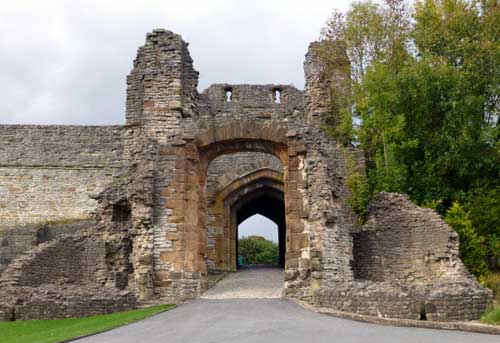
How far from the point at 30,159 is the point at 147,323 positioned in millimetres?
17516

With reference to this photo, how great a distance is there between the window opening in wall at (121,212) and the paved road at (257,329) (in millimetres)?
4402

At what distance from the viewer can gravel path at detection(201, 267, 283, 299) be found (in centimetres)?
1703

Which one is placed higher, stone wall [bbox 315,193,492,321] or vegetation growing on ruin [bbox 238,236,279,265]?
vegetation growing on ruin [bbox 238,236,279,265]

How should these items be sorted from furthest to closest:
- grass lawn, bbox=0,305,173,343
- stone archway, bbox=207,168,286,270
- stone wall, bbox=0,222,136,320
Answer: stone archway, bbox=207,168,286,270 → stone wall, bbox=0,222,136,320 → grass lawn, bbox=0,305,173,343

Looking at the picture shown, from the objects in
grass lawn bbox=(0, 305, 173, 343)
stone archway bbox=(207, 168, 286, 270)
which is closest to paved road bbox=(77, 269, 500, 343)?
grass lawn bbox=(0, 305, 173, 343)

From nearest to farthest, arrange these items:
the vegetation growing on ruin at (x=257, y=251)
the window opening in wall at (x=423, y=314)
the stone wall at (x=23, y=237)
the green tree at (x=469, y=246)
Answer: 1. the window opening in wall at (x=423, y=314)
2. the green tree at (x=469, y=246)
3. the stone wall at (x=23, y=237)
4. the vegetation growing on ruin at (x=257, y=251)

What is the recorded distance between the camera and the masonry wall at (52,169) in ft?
Answer: 91.1

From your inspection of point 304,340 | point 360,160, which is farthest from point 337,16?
point 304,340

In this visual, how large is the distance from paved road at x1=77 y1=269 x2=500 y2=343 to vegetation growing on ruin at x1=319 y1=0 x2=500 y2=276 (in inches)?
279

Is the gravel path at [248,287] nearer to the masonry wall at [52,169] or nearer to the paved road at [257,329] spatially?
the paved road at [257,329]

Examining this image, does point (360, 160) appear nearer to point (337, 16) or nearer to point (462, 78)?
point (462, 78)

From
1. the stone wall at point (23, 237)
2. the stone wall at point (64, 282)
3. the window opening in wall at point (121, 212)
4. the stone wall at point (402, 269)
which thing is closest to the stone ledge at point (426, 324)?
the stone wall at point (402, 269)

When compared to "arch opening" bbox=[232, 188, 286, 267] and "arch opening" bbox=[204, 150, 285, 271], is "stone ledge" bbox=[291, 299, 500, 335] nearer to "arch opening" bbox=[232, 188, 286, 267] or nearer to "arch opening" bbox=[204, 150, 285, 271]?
"arch opening" bbox=[204, 150, 285, 271]

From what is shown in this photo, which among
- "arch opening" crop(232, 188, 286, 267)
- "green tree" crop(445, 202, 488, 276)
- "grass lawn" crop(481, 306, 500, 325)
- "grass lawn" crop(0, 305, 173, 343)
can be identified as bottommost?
"grass lawn" crop(0, 305, 173, 343)
